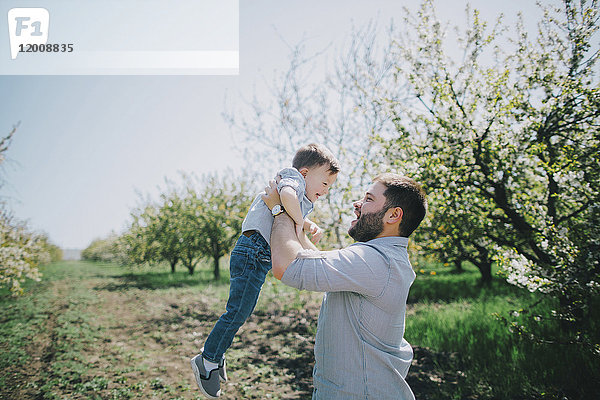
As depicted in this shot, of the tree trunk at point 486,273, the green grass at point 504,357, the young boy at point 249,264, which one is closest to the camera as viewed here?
the young boy at point 249,264

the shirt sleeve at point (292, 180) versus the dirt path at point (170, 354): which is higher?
the shirt sleeve at point (292, 180)

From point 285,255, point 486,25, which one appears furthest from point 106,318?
point 486,25

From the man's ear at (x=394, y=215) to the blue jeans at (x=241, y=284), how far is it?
80 centimetres

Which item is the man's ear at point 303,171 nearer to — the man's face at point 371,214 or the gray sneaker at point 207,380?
the man's face at point 371,214

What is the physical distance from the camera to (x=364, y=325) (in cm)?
184

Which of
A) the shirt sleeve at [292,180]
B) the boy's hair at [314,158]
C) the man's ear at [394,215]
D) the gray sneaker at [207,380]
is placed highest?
the boy's hair at [314,158]

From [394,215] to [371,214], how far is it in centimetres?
12

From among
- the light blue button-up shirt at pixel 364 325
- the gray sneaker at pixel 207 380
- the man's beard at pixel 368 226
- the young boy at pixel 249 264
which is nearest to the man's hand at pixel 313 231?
the young boy at pixel 249 264

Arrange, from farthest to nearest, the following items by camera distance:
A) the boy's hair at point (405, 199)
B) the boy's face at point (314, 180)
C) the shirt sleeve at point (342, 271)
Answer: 1. the boy's face at point (314, 180)
2. the boy's hair at point (405, 199)
3. the shirt sleeve at point (342, 271)

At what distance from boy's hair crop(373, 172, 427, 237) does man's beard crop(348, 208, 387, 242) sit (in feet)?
0.23

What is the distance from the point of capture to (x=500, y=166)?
4699mm

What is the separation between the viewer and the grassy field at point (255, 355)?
4359 millimetres

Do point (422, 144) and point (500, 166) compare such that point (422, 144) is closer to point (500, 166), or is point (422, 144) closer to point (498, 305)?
point (500, 166)

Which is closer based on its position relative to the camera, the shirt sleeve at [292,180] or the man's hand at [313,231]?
the shirt sleeve at [292,180]
